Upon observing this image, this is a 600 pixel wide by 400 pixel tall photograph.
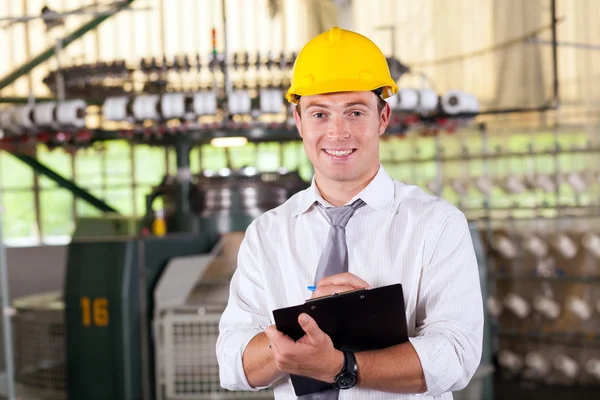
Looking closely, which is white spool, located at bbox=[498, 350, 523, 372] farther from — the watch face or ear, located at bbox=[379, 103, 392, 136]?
the watch face

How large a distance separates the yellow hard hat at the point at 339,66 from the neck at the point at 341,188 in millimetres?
164

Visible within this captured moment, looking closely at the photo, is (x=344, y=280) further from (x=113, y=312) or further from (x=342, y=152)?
(x=113, y=312)

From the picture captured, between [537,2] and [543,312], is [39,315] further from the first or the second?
[537,2]

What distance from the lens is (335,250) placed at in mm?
1593

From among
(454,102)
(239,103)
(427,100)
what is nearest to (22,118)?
(239,103)

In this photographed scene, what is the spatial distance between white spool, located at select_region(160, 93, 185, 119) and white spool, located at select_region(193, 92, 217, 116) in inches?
3.2

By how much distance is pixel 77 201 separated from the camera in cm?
2042

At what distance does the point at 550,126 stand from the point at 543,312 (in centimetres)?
164

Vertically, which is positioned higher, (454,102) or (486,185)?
(454,102)

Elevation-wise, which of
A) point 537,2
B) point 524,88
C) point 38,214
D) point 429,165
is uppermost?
point 537,2

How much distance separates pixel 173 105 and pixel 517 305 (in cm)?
376

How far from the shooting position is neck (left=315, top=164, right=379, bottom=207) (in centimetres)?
162

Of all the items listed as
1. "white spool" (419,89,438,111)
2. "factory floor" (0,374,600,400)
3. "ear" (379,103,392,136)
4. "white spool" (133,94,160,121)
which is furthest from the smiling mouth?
"factory floor" (0,374,600,400)

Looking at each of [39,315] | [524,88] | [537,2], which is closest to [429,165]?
[524,88]
